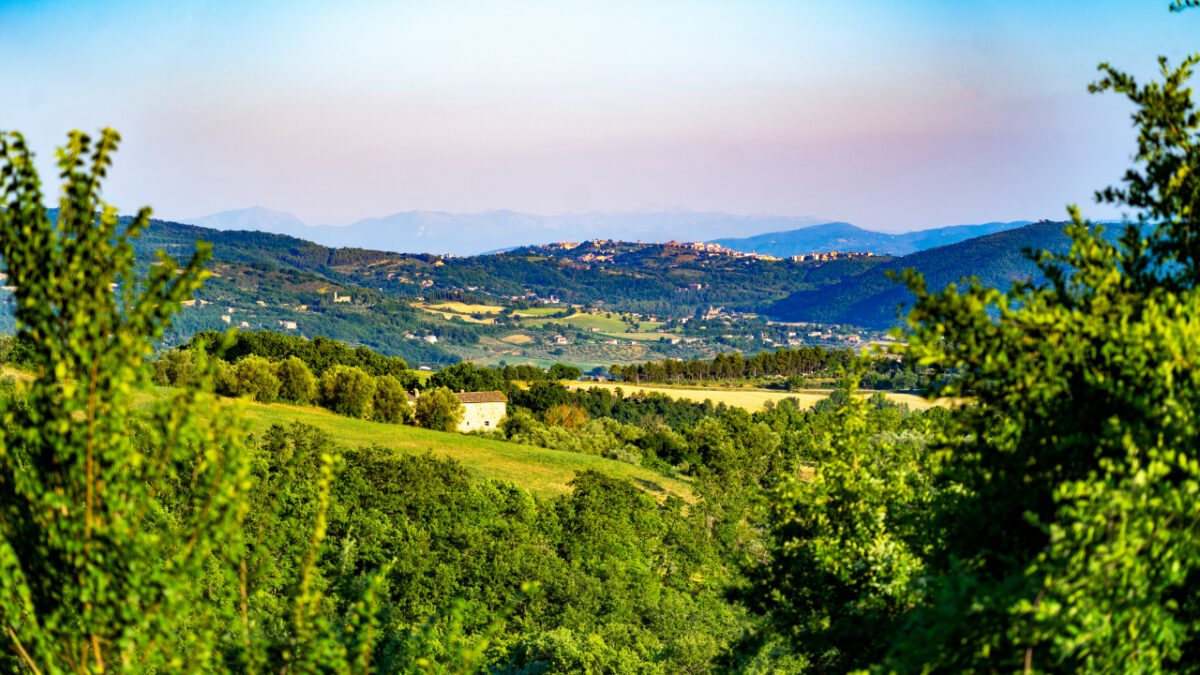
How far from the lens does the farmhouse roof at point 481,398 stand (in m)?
92.8

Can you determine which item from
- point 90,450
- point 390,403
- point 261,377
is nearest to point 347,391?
point 390,403

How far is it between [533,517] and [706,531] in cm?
1403

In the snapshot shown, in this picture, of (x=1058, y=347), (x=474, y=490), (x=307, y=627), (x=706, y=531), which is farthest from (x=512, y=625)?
(x=1058, y=347)

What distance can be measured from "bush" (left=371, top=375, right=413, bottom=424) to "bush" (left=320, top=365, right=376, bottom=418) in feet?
2.93

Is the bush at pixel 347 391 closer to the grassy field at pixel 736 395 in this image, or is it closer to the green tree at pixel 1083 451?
the grassy field at pixel 736 395

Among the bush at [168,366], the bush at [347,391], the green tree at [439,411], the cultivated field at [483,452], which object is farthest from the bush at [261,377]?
the green tree at [439,411]

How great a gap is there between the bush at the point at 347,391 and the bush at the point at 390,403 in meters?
0.89

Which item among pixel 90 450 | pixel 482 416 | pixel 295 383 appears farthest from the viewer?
pixel 482 416

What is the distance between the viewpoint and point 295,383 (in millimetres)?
78312

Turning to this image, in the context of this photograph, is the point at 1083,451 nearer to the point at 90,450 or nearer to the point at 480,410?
the point at 90,450

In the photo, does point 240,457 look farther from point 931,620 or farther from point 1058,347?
point 1058,347

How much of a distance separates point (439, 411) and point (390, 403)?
5366 millimetres

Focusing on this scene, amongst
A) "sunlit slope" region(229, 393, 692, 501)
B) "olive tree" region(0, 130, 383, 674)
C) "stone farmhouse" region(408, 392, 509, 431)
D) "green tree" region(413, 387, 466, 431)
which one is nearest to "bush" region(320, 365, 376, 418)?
"sunlit slope" region(229, 393, 692, 501)

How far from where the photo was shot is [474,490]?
153 feet
